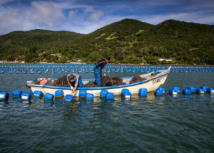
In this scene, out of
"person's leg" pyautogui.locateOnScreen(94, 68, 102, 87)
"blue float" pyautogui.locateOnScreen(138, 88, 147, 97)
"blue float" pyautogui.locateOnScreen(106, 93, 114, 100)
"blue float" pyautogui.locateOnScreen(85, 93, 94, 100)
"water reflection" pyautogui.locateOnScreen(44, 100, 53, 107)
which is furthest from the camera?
"blue float" pyautogui.locateOnScreen(138, 88, 147, 97)

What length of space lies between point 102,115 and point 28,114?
12.7 ft

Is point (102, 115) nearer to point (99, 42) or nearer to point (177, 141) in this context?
point (177, 141)

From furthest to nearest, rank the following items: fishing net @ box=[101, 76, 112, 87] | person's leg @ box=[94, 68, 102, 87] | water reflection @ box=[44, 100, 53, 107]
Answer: fishing net @ box=[101, 76, 112, 87]
person's leg @ box=[94, 68, 102, 87]
water reflection @ box=[44, 100, 53, 107]

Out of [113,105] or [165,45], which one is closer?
[113,105]

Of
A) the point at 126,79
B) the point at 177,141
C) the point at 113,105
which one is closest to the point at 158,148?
the point at 177,141

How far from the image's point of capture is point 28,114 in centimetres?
758

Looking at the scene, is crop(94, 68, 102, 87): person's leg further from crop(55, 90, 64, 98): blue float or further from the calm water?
crop(55, 90, 64, 98): blue float

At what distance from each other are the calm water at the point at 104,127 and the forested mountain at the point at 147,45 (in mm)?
91125

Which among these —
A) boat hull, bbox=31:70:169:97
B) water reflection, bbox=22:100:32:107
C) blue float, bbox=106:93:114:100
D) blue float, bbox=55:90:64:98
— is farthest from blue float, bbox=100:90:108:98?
water reflection, bbox=22:100:32:107

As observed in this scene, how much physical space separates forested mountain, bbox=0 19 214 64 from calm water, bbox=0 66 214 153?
91125mm

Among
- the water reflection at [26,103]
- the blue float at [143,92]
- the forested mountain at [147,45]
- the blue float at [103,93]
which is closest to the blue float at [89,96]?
the blue float at [103,93]

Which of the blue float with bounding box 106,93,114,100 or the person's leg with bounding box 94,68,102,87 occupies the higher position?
the person's leg with bounding box 94,68,102,87

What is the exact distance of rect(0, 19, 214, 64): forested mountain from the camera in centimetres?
10356

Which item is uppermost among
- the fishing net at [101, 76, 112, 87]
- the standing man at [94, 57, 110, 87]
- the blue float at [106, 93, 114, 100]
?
the standing man at [94, 57, 110, 87]
